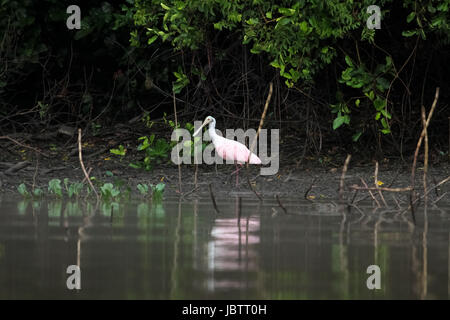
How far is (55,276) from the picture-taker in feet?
18.2

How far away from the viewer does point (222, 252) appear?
261 inches

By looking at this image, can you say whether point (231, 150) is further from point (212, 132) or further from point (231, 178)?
point (212, 132)

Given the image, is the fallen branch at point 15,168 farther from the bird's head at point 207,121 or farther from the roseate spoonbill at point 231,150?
the bird's head at point 207,121

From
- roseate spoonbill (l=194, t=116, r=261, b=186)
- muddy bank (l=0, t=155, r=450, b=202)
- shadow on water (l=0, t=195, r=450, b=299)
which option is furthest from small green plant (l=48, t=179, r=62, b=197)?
roseate spoonbill (l=194, t=116, r=261, b=186)

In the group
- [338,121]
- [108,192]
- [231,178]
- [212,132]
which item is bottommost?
[108,192]

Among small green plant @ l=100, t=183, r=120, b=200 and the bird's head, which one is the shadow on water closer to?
small green plant @ l=100, t=183, r=120, b=200

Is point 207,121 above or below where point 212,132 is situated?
above

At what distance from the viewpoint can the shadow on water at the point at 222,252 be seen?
520cm

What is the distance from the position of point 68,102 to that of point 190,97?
86.8 inches

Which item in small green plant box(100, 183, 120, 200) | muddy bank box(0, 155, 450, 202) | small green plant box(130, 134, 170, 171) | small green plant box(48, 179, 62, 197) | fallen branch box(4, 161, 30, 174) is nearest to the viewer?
small green plant box(100, 183, 120, 200)

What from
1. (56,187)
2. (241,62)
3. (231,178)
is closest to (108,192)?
(56,187)

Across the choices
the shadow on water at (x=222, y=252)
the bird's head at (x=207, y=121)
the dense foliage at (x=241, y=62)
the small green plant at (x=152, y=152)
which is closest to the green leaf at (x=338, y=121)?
the dense foliage at (x=241, y=62)

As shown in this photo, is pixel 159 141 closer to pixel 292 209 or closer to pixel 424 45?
pixel 424 45

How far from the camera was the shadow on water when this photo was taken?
205 inches
